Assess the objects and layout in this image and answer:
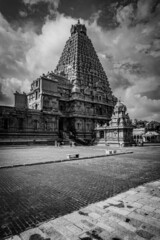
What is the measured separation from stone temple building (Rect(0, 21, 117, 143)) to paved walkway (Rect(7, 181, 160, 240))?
105 feet

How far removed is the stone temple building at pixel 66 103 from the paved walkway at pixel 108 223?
105 ft

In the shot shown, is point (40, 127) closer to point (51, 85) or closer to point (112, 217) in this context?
point (51, 85)

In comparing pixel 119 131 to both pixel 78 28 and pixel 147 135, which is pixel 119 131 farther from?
pixel 78 28

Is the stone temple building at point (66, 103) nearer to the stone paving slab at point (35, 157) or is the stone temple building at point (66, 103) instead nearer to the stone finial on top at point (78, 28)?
the stone finial on top at point (78, 28)

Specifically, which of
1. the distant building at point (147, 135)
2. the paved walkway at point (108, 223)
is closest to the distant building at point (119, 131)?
the distant building at point (147, 135)

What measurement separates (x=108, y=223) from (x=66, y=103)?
46.6 meters

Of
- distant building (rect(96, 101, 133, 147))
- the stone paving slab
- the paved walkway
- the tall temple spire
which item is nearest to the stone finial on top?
the tall temple spire

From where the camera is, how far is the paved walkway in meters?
3.03

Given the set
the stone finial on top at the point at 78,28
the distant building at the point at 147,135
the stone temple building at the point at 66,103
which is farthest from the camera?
the stone finial on top at the point at 78,28

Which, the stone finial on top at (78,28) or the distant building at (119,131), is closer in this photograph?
the distant building at (119,131)

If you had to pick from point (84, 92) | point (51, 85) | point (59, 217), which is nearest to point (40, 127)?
point (51, 85)

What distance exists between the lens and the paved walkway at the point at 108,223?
303 cm

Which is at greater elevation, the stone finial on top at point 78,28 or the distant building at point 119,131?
the stone finial on top at point 78,28

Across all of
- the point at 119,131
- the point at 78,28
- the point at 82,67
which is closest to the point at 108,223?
the point at 119,131
